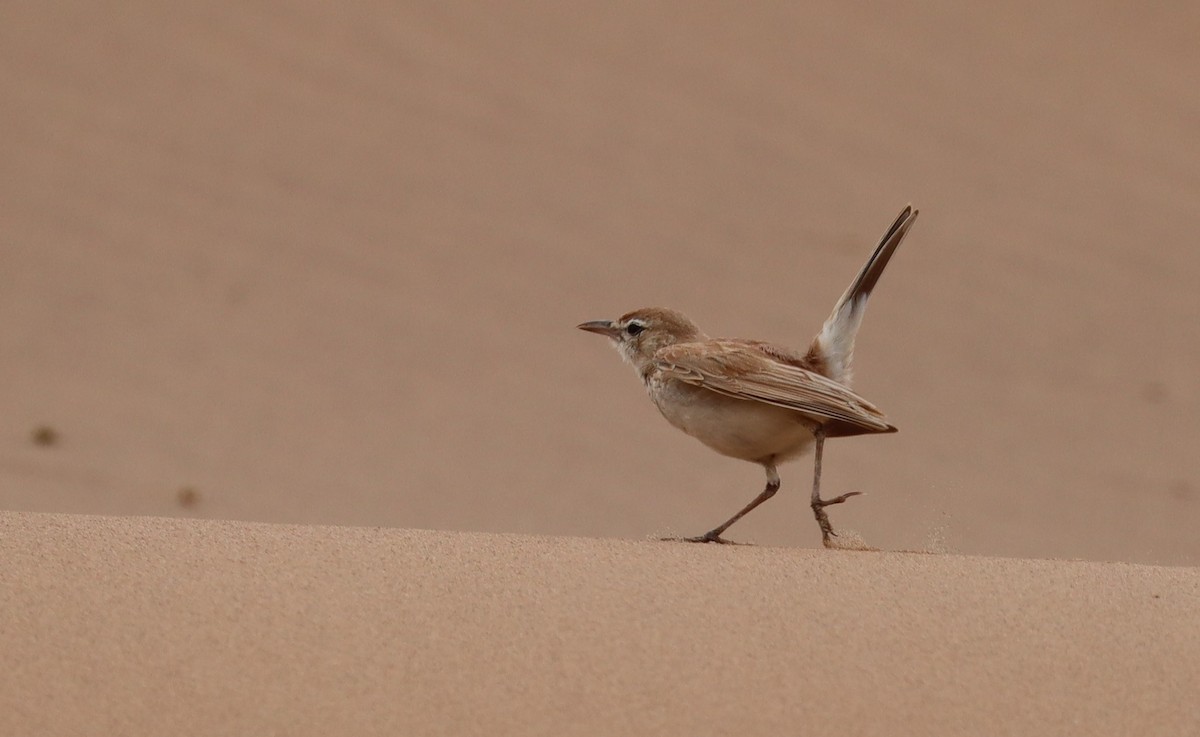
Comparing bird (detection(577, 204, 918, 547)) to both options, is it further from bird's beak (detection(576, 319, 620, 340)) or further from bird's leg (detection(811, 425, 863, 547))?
bird's beak (detection(576, 319, 620, 340))

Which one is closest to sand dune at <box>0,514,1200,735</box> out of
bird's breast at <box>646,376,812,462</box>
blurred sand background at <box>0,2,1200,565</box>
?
bird's breast at <box>646,376,812,462</box>

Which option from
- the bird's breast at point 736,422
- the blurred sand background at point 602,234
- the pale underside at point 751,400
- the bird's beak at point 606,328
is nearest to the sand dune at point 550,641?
the pale underside at point 751,400

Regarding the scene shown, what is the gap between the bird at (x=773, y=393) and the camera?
588cm

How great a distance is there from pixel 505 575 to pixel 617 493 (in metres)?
9.84

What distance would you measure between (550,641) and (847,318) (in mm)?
2632

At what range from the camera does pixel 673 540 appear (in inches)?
235

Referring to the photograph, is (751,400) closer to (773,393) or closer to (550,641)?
(773,393)

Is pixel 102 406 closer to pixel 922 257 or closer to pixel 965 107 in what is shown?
pixel 922 257

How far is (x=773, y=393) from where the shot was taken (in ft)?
19.4

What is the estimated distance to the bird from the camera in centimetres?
588

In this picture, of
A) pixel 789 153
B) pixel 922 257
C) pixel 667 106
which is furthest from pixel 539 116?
pixel 922 257

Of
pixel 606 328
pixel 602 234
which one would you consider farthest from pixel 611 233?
pixel 606 328

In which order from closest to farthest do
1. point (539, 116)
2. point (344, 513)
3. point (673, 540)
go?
1. point (673, 540)
2. point (344, 513)
3. point (539, 116)

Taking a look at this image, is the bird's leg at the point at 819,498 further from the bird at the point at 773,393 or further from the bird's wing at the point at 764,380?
the bird's wing at the point at 764,380
